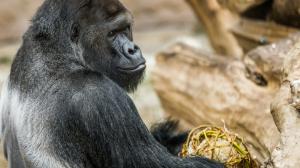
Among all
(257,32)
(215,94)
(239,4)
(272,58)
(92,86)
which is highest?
(92,86)

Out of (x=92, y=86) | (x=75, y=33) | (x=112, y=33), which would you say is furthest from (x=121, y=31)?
(x=92, y=86)

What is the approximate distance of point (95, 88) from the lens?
3297 mm

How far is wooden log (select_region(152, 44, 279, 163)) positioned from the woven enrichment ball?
678mm

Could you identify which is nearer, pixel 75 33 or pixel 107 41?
pixel 75 33

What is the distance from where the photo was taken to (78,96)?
329 centimetres

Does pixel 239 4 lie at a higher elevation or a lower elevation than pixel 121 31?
lower

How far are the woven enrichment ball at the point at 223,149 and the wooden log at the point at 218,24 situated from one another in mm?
2523

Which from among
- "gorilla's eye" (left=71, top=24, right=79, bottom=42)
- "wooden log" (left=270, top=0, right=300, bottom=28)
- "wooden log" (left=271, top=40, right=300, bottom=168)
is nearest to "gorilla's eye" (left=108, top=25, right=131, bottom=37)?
"gorilla's eye" (left=71, top=24, right=79, bottom=42)

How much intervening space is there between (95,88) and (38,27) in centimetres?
61

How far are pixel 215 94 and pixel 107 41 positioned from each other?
A: 168 centimetres

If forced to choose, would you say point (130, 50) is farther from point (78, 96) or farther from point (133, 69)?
point (78, 96)

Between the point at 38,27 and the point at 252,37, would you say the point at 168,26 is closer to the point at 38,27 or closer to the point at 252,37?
the point at 252,37

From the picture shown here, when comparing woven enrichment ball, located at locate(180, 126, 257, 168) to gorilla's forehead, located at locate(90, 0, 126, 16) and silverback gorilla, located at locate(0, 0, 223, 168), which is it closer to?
silverback gorilla, located at locate(0, 0, 223, 168)

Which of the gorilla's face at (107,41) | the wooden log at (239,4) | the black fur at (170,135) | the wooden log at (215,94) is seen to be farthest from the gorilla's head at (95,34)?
the wooden log at (239,4)
